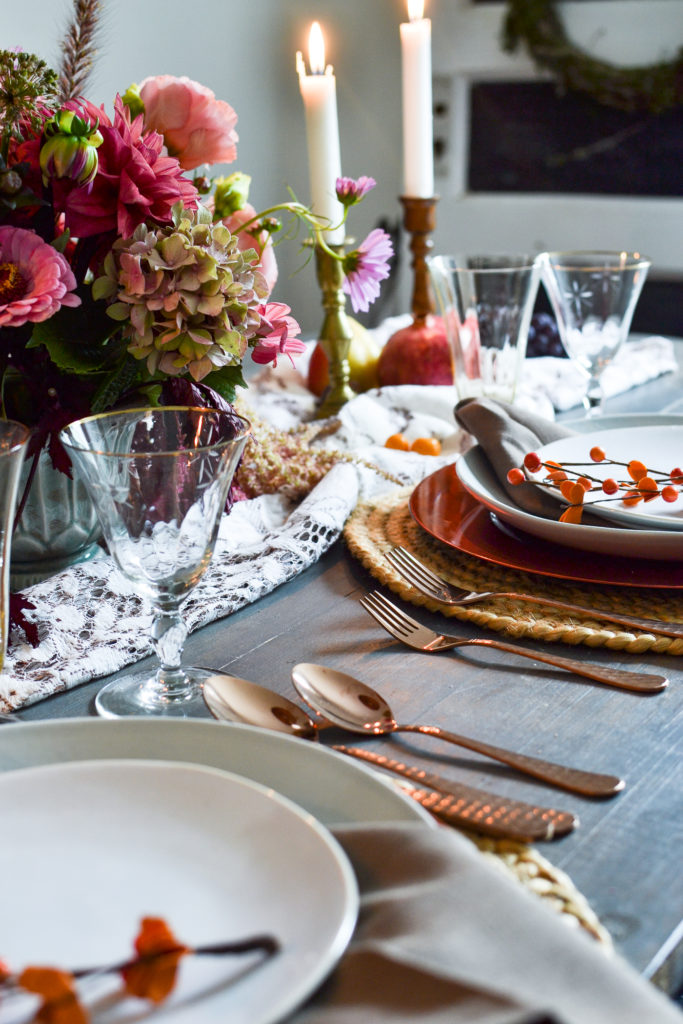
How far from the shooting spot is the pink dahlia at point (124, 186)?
2.17 feet

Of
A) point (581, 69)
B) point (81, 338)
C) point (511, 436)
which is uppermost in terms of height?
point (581, 69)

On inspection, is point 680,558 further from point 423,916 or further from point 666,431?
point 423,916

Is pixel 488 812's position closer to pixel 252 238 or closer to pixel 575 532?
pixel 575 532

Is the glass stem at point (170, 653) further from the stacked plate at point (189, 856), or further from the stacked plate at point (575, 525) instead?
the stacked plate at point (575, 525)

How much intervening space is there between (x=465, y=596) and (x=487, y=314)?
0.47m

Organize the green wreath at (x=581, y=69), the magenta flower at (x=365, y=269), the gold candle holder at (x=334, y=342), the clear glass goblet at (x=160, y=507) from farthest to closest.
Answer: the green wreath at (x=581, y=69), the gold candle holder at (x=334, y=342), the magenta flower at (x=365, y=269), the clear glass goblet at (x=160, y=507)

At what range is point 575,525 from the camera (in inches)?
27.3

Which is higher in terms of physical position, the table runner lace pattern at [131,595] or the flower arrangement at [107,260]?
the flower arrangement at [107,260]

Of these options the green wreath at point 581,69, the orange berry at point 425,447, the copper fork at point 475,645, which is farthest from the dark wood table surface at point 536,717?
the green wreath at point 581,69

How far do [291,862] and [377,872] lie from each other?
0.04m

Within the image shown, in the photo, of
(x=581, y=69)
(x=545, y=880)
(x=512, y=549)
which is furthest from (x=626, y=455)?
(x=581, y=69)

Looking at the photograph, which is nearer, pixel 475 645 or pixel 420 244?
pixel 475 645

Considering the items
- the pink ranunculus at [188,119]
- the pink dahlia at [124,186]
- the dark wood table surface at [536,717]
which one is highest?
the pink ranunculus at [188,119]

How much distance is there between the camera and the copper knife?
1.45 ft
